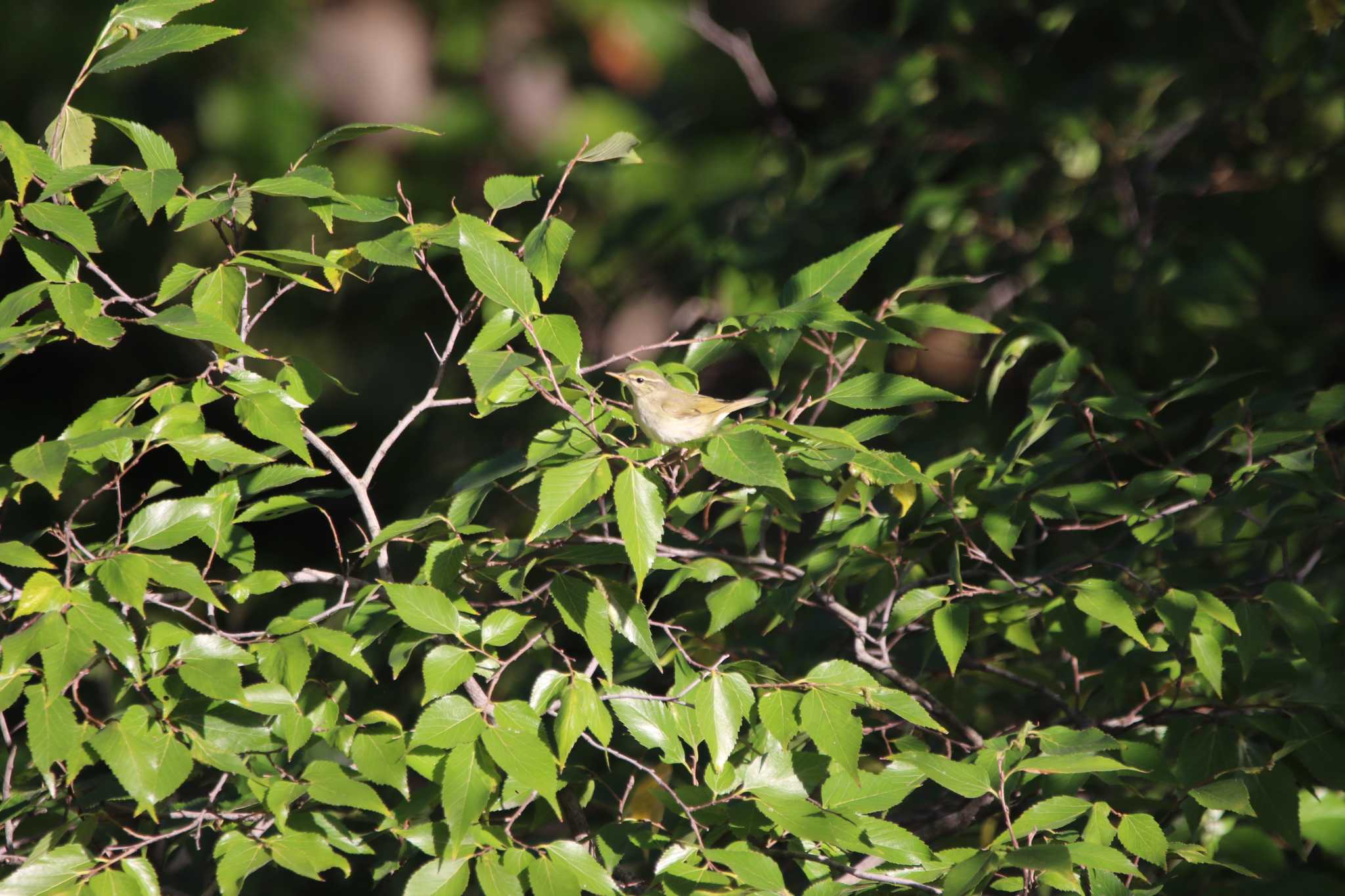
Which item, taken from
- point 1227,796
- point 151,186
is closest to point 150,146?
point 151,186

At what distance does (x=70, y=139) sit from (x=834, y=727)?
959 millimetres

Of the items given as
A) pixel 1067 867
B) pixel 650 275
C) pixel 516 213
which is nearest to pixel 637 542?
pixel 1067 867

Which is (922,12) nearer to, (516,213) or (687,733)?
(516,213)

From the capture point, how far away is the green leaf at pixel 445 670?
105 cm

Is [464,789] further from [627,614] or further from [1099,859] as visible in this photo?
[1099,859]

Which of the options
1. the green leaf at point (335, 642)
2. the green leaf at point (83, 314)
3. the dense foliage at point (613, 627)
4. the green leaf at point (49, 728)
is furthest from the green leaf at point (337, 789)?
the green leaf at point (83, 314)

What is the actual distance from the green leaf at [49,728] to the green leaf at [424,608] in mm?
294

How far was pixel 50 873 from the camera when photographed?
3.53ft

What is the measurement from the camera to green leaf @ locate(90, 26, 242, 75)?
1.11m

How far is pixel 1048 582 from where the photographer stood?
1.36 metres

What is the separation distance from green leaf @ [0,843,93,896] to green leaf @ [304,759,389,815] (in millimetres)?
209

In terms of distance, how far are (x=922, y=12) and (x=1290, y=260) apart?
4.07ft

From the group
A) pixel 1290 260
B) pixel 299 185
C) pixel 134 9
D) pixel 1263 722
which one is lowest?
pixel 1290 260

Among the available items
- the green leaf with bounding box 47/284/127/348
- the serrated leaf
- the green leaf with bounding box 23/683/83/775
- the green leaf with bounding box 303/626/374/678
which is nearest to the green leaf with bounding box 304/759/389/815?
the green leaf with bounding box 303/626/374/678
